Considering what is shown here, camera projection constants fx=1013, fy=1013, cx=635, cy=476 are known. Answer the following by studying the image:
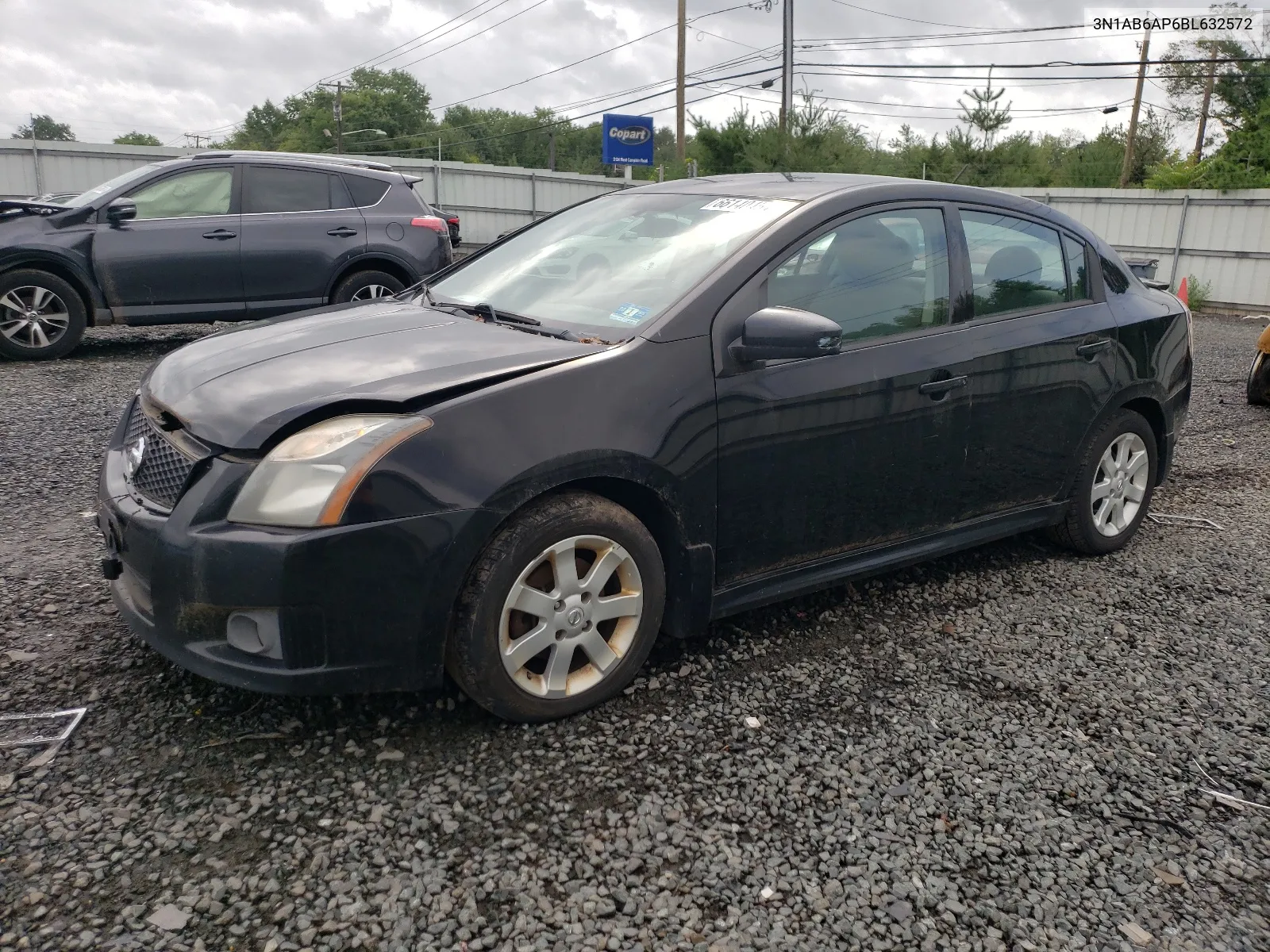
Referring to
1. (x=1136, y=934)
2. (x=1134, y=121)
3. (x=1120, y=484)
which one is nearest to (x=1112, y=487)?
Answer: (x=1120, y=484)

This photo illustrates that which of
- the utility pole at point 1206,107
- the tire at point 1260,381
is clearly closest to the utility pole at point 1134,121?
the utility pole at point 1206,107

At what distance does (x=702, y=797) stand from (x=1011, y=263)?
8.54 feet

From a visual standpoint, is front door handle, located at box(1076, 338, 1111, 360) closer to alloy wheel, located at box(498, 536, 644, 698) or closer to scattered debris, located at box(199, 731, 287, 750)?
alloy wheel, located at box(498, 536, 644, 698)

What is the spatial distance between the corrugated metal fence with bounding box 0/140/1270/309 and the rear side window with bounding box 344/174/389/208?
7.33 meters

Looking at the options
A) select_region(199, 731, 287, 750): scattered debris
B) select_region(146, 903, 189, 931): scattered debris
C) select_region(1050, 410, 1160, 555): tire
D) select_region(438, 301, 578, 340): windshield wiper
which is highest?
select_region(438, 301, 578, 340): windshield wiper

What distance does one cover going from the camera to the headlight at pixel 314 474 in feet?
8.32

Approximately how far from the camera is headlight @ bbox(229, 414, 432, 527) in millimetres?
2535

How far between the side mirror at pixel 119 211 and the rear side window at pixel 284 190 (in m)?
0.94

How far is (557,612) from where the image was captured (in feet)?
9.45

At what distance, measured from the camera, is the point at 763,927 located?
7.26 feet

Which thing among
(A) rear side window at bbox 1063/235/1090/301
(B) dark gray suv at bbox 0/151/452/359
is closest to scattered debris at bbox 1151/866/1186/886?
(A) rear side window at bbox 1063/235/1090/301

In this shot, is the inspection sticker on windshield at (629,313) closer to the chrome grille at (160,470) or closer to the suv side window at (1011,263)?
the chrome grille at (160,470)

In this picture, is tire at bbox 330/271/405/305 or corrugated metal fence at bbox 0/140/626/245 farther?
corrugated metal fence at bbox 0/140/626/245

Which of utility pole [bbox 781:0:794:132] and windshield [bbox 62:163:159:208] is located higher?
utility pole [bbox 781:0:794:132]
